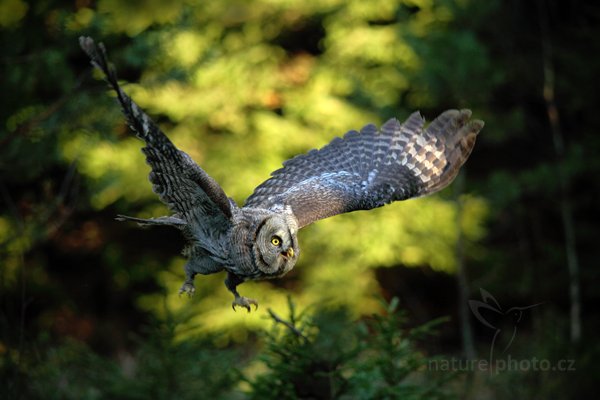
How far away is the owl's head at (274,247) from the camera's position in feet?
16.9

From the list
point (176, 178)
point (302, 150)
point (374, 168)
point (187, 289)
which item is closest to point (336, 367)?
point (187, 289)

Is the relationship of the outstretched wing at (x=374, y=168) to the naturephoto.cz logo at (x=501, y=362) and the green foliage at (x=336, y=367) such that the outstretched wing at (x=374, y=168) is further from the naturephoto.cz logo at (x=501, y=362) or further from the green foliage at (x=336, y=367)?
the naturephoto.cz logo at (x=501, y=362)

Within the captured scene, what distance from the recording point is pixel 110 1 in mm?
13062

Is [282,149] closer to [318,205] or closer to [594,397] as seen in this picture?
[594,397]

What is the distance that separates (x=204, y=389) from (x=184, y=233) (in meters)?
2.02

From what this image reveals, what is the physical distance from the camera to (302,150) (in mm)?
14109

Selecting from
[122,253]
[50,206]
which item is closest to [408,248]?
[122,253]

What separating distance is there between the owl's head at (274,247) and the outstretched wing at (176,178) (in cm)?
25

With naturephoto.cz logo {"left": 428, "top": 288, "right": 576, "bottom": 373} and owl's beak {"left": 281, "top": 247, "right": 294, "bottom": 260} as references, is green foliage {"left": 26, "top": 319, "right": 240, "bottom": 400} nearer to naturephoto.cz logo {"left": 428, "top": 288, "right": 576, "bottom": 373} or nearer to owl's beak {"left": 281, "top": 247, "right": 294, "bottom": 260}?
owl's beak {"left": 281, "top": 247, "right": 294, "bottom": 260}

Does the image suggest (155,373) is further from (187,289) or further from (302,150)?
(302,150)

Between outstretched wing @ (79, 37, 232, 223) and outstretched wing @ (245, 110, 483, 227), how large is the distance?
0.87 meters

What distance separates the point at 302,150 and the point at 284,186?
7444mm

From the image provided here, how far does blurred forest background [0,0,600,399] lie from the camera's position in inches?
323

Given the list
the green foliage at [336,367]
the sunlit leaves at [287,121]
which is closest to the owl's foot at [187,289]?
the green foliage at [336,367]
